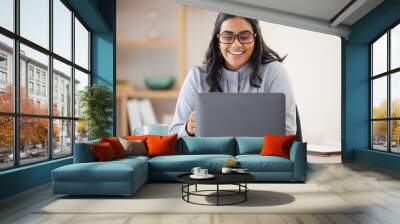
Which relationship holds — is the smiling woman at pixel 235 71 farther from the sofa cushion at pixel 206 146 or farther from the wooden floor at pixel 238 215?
the wooden floor at pixel 238 215

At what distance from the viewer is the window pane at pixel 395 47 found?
8.21m

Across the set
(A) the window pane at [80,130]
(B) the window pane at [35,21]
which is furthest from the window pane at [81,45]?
(B) the window pane at [35,21]

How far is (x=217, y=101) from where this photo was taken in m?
8.78

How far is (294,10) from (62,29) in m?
4.76

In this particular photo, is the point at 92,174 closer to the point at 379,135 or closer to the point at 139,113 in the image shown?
the point at 139,113

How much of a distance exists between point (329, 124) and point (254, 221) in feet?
25.4

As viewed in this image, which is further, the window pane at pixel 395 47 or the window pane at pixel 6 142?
the window pane at pixel 395 47

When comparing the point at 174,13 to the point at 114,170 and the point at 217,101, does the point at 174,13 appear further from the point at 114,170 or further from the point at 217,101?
the point at 114,170

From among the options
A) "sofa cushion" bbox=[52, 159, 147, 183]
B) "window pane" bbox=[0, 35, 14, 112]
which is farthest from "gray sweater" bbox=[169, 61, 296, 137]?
"window pane" bbox=[0, 35, 14, 112]

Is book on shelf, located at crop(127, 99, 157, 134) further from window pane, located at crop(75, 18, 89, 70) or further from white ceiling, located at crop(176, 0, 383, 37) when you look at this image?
white ceiling, located at crop(176, 0, 383, 37)

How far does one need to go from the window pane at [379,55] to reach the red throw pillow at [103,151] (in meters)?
6.28

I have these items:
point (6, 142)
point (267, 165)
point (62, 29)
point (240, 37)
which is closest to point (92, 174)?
point (6, 142)

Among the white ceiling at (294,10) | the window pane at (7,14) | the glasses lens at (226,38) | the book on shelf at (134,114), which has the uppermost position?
the white ceiling at (294,10)

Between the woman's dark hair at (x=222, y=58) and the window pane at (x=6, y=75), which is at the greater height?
the woman's dark hair at (x=222, y=58)
